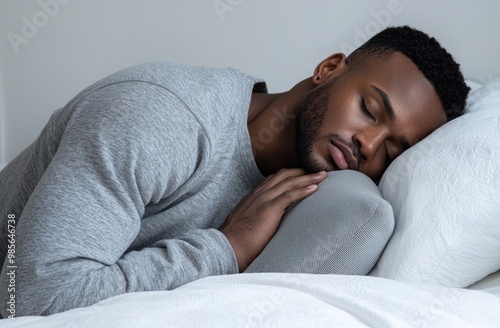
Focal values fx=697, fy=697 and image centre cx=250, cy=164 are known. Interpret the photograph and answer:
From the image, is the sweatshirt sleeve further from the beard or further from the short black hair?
the short black hair

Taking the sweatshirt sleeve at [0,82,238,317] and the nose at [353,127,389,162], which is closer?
the sweatshirt sleeve at [0,82,238,317]

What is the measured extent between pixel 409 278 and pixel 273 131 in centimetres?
46

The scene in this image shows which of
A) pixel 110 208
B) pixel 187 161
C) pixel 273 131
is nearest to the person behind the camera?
pixel 110 208

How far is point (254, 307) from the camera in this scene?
2.56 ft

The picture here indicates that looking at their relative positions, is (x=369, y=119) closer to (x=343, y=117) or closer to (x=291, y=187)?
(x=343, y=117)

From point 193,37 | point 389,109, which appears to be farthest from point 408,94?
point 193,37

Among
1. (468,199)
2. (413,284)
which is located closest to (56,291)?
(413,284)

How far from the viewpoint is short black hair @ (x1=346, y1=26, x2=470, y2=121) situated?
1.35m

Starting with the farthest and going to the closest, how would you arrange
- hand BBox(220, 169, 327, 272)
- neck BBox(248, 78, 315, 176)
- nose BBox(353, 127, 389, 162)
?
Answer: neck BBox(248, 78, 315, 176) → nose BBox(353, 127, 389, 162) → hand BBox(220, 169, 327, 272)

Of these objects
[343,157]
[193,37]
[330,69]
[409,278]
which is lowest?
[409,278]

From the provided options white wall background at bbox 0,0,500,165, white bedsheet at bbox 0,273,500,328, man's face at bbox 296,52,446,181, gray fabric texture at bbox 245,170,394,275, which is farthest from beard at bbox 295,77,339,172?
white wall background at bbox 0,0,500,165

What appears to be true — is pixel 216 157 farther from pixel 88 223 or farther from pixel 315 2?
pixel 315 2

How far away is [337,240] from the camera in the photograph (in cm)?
103

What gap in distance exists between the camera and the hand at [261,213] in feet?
3.65
